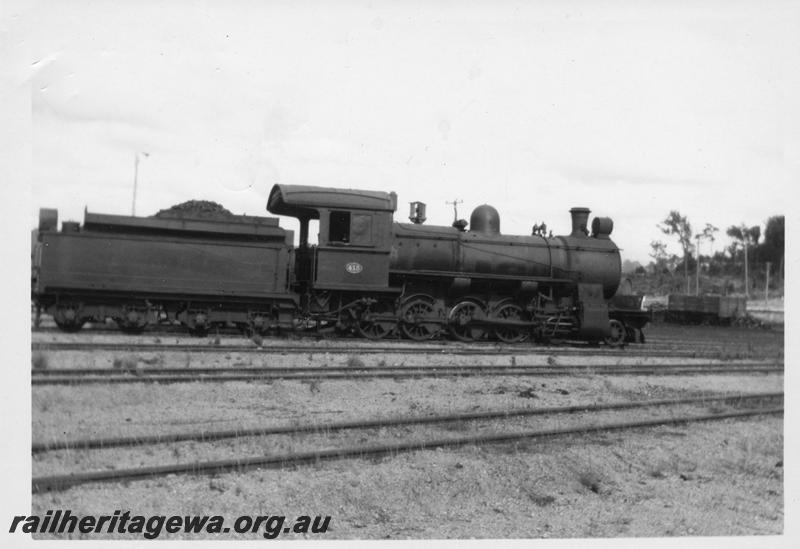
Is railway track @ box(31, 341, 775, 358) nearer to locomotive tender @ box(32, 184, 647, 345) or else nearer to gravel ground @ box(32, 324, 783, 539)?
locomotive tender @ box(32, 184, 647, 345)

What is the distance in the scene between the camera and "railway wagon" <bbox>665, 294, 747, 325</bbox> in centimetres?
2919

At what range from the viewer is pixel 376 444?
18.9 feet

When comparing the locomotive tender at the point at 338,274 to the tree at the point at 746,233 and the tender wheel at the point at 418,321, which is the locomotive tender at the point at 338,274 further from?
the tree at the point at 746,233

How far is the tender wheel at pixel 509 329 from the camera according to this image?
48.9 ft

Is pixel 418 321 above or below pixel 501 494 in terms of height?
above

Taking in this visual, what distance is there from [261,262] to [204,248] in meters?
1.08

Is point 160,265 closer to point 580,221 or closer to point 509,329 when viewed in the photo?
point 509,329

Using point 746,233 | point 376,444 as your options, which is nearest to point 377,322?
point 376,444

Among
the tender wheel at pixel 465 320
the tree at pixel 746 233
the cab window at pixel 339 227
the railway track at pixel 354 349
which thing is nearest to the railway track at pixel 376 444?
the railway track at pixel 354 349

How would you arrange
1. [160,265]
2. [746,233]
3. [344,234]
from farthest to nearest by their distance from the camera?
[746,233], [344,234], [160,265]

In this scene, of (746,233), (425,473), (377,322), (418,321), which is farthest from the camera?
(746,233)

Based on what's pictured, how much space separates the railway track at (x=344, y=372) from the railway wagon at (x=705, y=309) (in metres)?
18.0

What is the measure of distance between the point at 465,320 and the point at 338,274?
10.5 feet

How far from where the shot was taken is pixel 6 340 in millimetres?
5254
